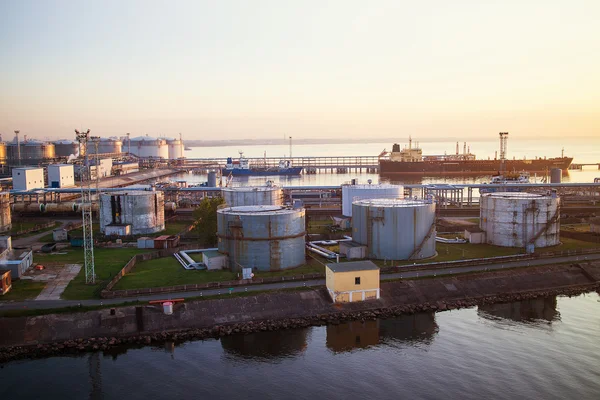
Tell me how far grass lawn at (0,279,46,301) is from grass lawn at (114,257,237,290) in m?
3.41

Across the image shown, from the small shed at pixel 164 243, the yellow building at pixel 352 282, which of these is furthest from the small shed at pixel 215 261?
the yellow building at pixel 352 282

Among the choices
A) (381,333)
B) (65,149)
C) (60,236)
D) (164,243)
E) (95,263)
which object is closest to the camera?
(381,333)

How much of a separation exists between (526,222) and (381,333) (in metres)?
15.5

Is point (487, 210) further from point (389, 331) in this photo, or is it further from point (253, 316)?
point (253, 316)

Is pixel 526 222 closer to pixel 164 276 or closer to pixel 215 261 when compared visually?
pixel 215 261

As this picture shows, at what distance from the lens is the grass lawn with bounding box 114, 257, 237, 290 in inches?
1010

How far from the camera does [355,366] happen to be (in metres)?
20.0

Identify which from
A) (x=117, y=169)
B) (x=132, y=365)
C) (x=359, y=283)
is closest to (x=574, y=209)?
(x=359, y=283)

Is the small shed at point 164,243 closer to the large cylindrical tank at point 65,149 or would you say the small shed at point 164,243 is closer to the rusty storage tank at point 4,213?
the rusty storage tank at point 4,213

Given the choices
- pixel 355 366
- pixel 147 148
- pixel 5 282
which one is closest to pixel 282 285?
pixel 355 366

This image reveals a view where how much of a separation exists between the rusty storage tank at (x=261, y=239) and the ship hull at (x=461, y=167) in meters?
85.7

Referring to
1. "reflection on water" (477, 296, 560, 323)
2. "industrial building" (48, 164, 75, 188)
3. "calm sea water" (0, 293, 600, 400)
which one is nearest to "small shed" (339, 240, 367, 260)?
"calm sea water" (0, 293, 600, 400)

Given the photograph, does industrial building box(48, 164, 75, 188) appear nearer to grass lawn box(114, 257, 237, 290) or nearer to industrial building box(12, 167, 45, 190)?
industrial building box(12, 167, 45, 190)

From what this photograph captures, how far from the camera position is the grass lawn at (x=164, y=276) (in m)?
25.7
